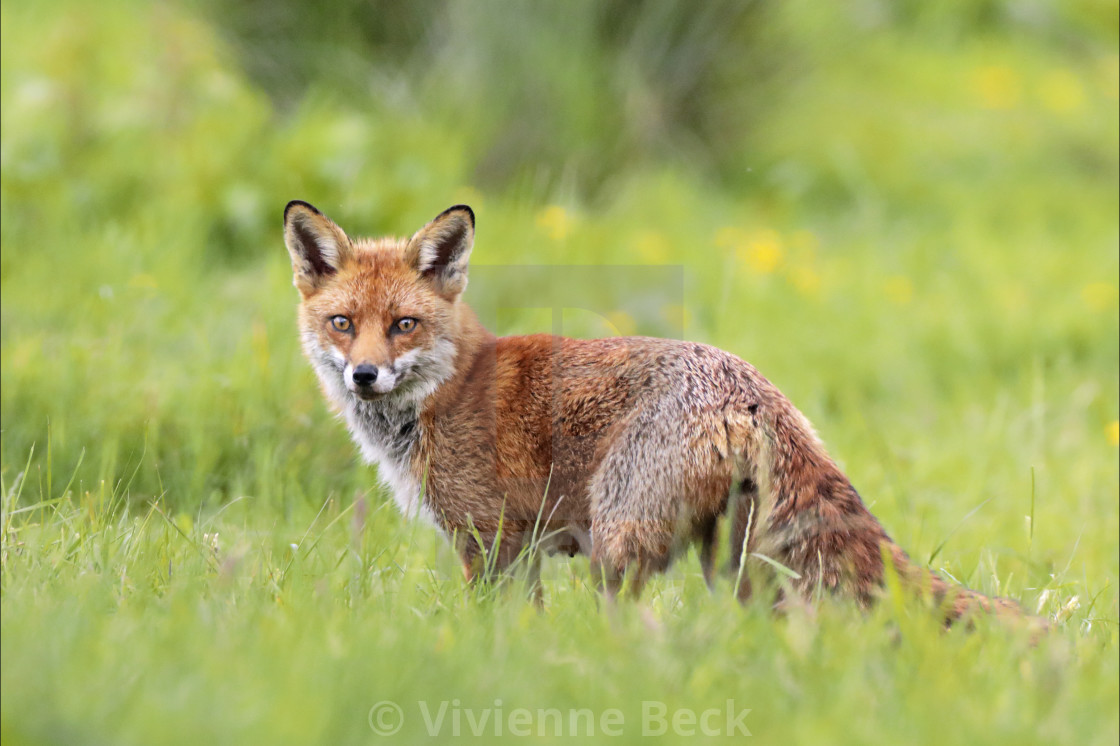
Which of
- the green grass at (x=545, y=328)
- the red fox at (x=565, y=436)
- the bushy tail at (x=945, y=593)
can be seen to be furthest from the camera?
the red fox at (x=565, y=436)

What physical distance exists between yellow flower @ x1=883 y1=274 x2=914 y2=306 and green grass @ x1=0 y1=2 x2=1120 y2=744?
6 centimetres

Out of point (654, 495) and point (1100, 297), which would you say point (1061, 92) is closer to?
point (1100, 297)

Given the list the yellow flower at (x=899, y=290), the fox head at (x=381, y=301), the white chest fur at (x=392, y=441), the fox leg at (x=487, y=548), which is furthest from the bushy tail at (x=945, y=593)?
the yellow flower at (x=899, y=290)

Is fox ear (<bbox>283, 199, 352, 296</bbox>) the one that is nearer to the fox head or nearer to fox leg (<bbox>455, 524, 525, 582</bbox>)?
the fox head

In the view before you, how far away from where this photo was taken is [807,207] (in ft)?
36.6

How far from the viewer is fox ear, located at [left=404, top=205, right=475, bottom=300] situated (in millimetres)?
4395

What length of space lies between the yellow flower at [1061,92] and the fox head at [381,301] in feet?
→ 34.1

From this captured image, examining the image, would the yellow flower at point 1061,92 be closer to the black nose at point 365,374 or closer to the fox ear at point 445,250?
the fox ear at point 445,250

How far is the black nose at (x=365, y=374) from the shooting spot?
4055 millimetres

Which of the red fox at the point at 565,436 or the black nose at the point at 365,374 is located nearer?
the red fox at the point at 565,436

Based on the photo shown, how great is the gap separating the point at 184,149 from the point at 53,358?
8.51ft

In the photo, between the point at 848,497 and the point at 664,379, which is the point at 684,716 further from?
the point at 664,379

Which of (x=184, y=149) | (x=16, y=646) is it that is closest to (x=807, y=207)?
(x=184, y=149)

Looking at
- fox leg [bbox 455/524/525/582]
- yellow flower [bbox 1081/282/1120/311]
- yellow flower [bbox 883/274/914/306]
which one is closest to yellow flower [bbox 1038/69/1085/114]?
yellow flower [bbox 1081/282/1120/311]
